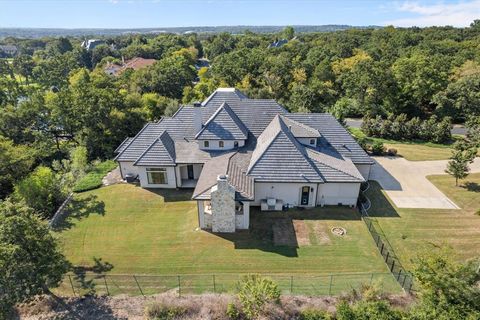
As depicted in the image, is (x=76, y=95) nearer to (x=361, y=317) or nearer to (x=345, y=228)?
(x=345, y=228)

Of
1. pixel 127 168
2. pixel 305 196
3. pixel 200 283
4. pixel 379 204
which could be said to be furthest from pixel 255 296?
pixel 127 168

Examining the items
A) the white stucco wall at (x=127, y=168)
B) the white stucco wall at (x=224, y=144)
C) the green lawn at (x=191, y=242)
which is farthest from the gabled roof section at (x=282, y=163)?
the white stucco wall at (x=127, y=168)

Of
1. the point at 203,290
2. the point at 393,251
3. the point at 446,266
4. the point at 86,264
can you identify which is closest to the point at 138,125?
the point at 86,264

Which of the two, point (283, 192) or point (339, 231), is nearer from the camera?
point (339, 231)

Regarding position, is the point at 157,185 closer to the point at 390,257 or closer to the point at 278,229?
the point at 278,229

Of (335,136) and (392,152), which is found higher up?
(335,136)

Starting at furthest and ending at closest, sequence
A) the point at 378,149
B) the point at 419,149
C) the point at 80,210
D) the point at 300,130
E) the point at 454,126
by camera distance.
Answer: the point at 454,126 < the point at 419,149 < the point at 378,149 < the point at 300,130 < the point at 80,210

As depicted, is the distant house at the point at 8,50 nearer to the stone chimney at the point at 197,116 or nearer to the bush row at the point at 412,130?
the stone chimney at the point at 197,116

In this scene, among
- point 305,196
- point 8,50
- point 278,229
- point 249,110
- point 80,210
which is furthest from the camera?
point 8,50
